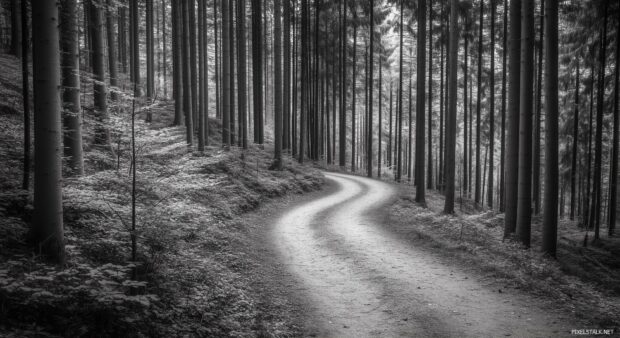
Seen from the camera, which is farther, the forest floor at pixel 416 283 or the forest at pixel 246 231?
the forest floor at pixel 416 283

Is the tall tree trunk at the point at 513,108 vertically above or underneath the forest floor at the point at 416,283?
above

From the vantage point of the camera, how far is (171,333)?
5.25 m

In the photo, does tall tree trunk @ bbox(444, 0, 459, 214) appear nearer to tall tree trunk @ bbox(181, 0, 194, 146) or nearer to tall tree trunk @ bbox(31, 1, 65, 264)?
tall tree trunk @ bbox(181, 0, 194, 146)

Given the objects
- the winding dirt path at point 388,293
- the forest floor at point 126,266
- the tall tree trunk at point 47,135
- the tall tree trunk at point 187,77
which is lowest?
the winding dirt path at point 388,293

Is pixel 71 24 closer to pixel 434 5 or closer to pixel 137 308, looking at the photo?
pixel 137 308

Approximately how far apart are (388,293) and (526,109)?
25.6ft

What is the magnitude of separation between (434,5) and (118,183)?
22.9 meters

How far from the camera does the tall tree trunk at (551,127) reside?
35.3ft

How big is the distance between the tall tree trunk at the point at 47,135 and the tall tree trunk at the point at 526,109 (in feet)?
39.9

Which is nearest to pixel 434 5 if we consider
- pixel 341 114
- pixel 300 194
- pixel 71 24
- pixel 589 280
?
pixel 341 114

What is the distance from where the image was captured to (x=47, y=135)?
5453 millimetres

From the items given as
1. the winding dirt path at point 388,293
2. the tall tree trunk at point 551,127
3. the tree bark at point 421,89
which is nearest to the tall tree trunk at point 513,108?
the tall tree trunk at point 551,127

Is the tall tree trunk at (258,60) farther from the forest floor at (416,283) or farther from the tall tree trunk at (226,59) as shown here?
the forest floor at (416,283)

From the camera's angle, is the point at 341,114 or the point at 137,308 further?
the point at 341,114
